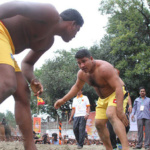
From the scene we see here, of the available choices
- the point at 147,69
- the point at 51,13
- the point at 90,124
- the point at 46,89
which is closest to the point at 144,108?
the point at 51,13

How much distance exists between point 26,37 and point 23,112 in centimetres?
84

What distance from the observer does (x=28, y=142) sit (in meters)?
2.72

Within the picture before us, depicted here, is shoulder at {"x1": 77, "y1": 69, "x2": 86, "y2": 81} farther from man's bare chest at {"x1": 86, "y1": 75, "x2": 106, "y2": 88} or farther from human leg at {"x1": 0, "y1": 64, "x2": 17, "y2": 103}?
human leg at {"x1": 0, "y1": 64, "x2": 17, "y2": 103}

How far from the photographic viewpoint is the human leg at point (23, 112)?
2.74 m

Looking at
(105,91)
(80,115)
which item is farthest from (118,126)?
(80,115)

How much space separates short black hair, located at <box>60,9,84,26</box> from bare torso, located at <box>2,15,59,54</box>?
0.24m

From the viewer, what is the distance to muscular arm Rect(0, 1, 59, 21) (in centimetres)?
216

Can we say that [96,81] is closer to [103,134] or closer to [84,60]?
[84,60]

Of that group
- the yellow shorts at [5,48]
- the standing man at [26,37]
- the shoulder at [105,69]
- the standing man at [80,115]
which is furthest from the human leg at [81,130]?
the yellow shorts at [5,48]

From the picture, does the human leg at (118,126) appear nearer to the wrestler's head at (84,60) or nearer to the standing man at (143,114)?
the wrestler's head at (84,60)

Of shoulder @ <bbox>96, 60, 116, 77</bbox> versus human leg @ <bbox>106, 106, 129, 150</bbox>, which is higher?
shoulder @ <bbox>96, 60, 116, 77</bbox>

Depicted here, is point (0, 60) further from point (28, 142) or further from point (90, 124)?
point (90, 124)

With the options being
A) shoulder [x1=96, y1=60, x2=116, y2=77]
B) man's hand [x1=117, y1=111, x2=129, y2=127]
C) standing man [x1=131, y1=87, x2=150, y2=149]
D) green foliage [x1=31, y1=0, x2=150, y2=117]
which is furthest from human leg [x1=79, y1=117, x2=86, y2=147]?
green foliage [x1=31, y1=0, x2=150, y2=117]

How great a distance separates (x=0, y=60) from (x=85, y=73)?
2318mm
